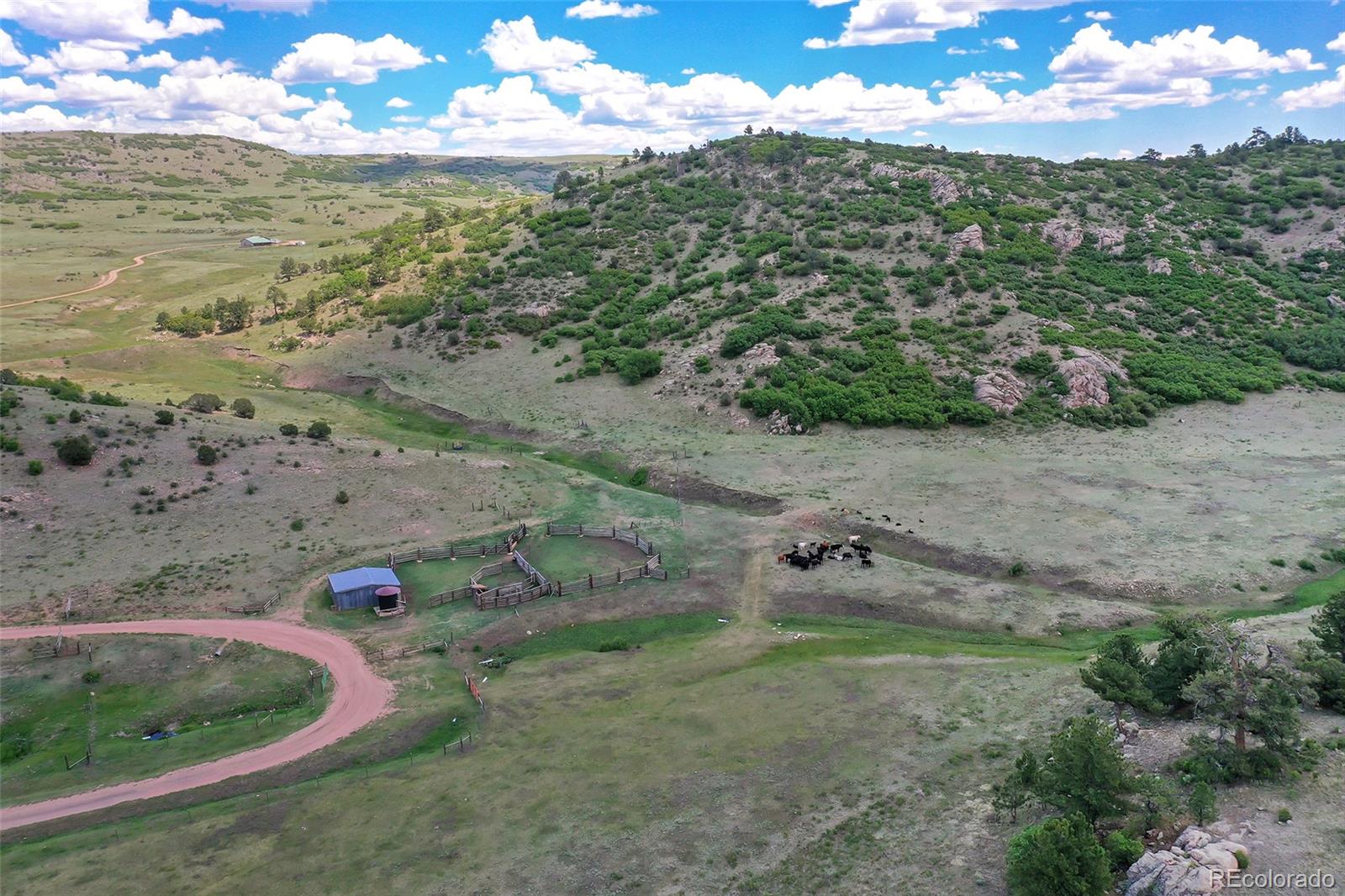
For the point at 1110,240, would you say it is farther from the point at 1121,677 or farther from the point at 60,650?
the point at 60,650

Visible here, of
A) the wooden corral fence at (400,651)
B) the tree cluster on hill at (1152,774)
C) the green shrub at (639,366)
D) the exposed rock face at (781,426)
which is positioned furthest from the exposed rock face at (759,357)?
the tree cluster on hill at (1152,774)

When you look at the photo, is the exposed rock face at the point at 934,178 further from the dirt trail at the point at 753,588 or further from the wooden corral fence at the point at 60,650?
the wooden corral fence at the point at 60,650

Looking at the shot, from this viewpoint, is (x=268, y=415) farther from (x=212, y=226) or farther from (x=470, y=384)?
(x=212, y=226)

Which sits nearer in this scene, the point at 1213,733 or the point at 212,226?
the point at 1213,733

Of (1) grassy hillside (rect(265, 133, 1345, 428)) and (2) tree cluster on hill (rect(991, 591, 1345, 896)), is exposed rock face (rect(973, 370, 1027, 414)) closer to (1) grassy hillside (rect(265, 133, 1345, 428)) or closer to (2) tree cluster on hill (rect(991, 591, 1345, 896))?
(1) grassy hillside (rect(265, 133, 1345, 428))

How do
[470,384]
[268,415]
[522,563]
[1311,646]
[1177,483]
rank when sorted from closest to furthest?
[1311,646], [522,563], [1177,483], [268,415], [470,384]

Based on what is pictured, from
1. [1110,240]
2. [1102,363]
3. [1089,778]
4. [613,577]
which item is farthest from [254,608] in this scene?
[1110,240]

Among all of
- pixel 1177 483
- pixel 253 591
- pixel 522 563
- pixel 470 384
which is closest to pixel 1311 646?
pixel 1177 483
